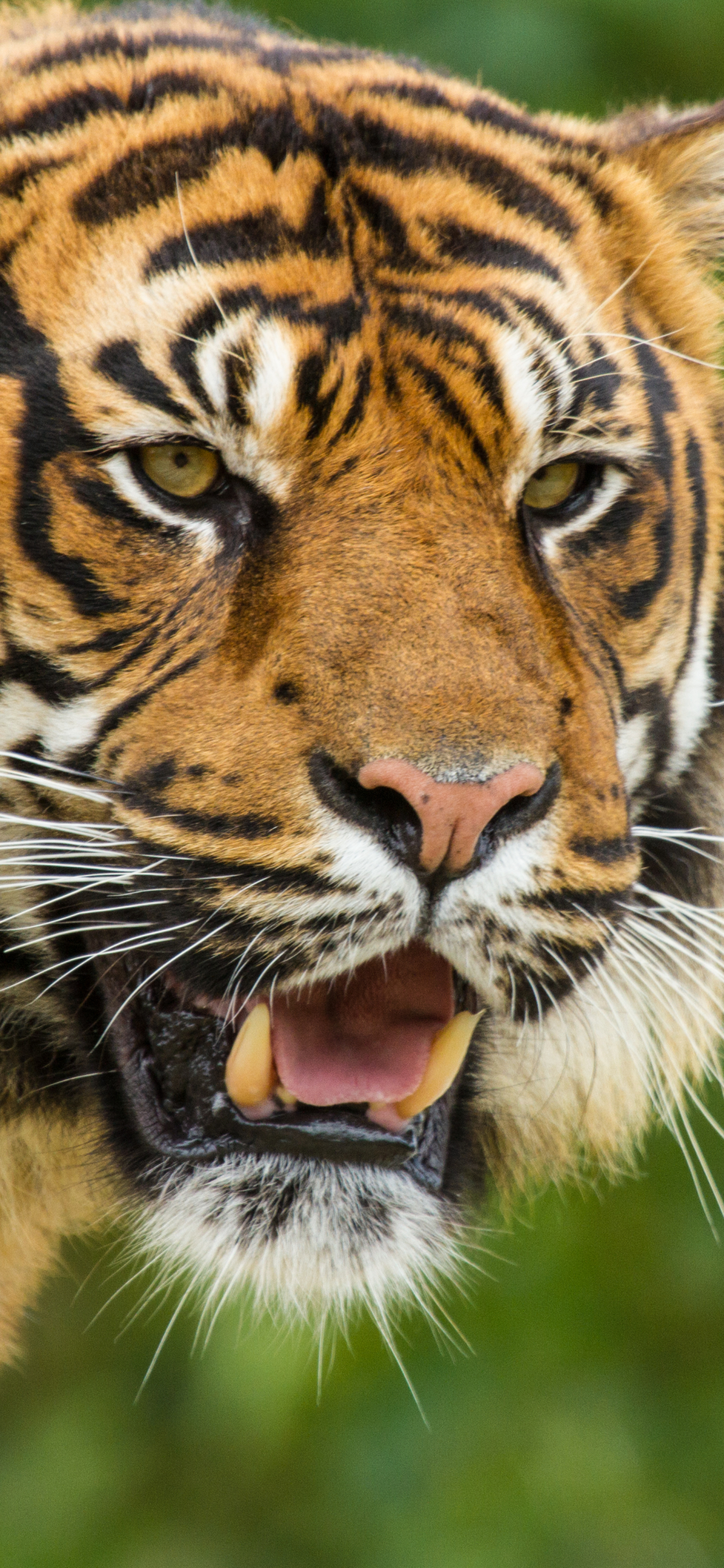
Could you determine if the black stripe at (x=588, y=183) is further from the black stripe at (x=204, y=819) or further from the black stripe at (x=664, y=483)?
the black stripe at (x=204, y=819)

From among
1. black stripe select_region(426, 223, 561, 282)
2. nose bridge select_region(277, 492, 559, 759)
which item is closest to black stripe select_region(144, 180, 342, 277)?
black stripe select_region(426, 223, 561, 282)

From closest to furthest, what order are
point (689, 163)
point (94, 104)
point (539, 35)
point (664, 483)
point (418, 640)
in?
point (418, 640) → point (94, 104) → point (664, 483) → point (689, 163) → point (539, 35)

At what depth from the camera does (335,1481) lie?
2355 mm

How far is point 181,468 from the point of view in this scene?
1.29 metres

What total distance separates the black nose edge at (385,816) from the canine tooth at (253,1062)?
21cm

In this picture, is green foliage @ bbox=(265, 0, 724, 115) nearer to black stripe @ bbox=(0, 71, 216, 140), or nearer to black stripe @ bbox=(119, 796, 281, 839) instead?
black stripe @ bbox=(0, 71, 216, 140)

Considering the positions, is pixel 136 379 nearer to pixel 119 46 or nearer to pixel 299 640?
pixel 299 640

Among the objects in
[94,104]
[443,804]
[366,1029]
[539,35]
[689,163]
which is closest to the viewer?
[443,804]

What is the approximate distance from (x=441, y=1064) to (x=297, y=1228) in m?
0.19

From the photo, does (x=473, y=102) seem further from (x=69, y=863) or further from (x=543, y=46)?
(x=69, y=863)

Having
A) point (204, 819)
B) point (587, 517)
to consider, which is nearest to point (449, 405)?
point (587, 517)

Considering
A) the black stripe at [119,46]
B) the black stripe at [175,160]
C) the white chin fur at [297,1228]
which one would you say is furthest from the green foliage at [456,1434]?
the black stripe at [119,46]

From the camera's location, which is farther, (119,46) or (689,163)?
(689,163)

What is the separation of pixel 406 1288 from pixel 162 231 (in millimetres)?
946
